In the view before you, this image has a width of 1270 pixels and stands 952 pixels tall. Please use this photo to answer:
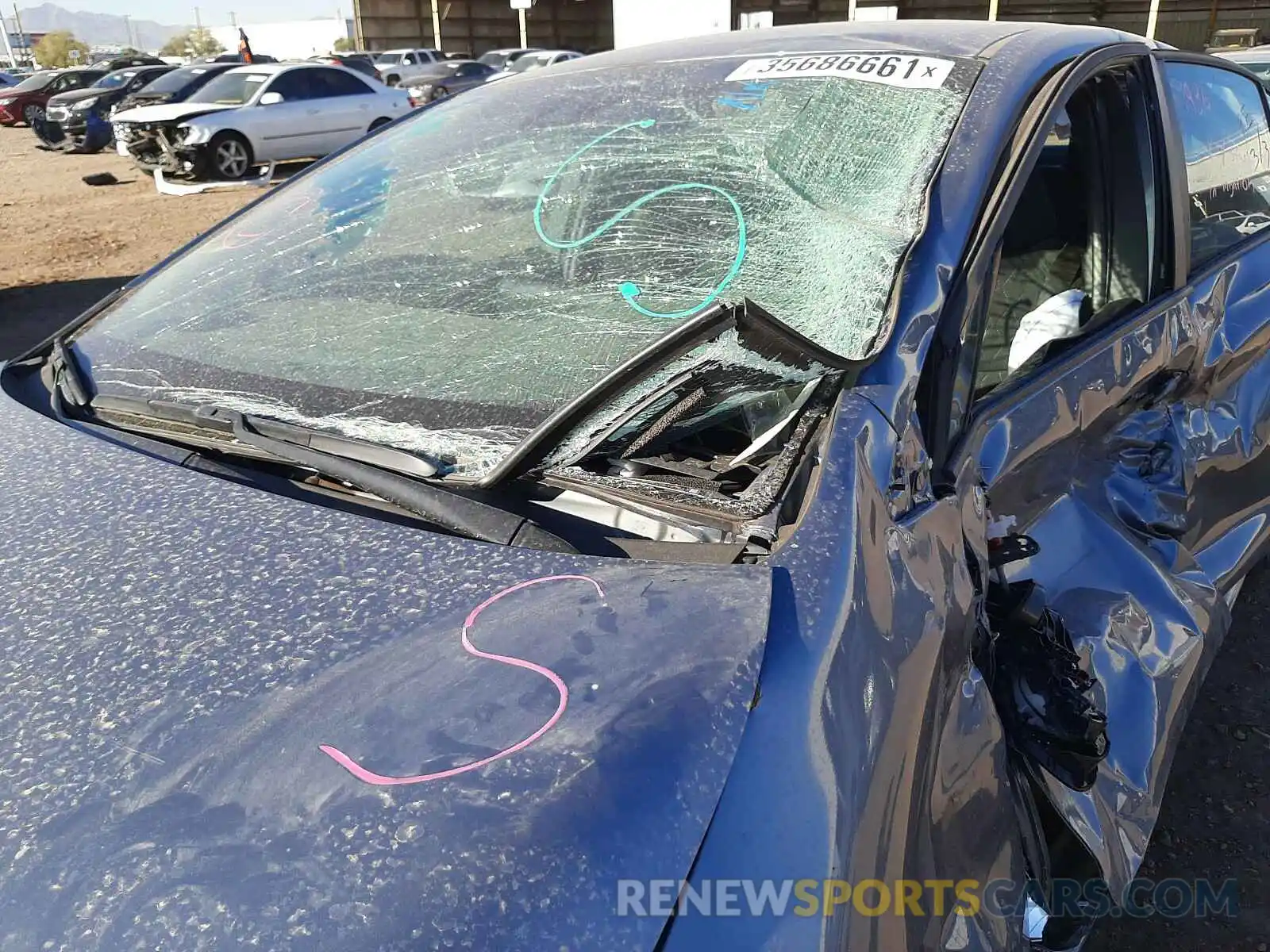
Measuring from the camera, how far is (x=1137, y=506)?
6.33 feet

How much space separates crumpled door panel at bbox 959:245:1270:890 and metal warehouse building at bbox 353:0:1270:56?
78.3 ft

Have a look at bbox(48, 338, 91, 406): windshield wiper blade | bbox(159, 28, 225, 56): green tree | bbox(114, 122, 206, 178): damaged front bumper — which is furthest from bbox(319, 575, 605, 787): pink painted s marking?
bbox(159, 28, 225, 56): green tree

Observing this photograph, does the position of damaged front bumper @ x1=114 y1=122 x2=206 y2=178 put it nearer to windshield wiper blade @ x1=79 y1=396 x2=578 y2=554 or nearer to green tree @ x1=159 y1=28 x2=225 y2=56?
windshield wiper blade @ x1=79 y1=396 x2=578 y2=554

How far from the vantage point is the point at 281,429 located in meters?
1.43

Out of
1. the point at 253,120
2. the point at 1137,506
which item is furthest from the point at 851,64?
the point at 253,120

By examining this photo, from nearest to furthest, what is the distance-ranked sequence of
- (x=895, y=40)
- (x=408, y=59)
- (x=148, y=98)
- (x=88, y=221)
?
(x=895, y=40) < (x=88, y=221) < (x=148, y=98) < (x=408, y=59)

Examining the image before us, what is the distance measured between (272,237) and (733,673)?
5.05ft

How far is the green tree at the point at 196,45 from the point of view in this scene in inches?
2640

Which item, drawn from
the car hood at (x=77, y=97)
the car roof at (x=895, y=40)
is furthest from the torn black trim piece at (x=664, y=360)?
the car hood at (x=77, y=97)

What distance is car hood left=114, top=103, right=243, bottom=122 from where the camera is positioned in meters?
11.5

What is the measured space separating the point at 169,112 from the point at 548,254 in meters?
12.0

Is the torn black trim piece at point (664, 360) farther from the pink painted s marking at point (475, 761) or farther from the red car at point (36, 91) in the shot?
the red car at point (36, 91)

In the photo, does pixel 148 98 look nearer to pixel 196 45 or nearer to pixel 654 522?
pixel 654 522

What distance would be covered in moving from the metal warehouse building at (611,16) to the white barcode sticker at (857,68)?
24010 mm
